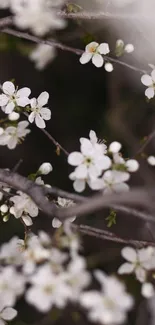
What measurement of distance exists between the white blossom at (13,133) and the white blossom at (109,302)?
1.53ft

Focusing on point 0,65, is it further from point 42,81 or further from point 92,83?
point 92,83

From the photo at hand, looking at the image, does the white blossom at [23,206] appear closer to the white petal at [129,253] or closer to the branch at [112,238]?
the branch at [112,238]

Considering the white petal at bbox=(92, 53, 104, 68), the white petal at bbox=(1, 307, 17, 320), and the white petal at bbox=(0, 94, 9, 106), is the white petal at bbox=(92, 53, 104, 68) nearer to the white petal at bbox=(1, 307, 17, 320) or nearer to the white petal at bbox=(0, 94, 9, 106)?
the white petal at bbox=(0, 94, 9, 106)

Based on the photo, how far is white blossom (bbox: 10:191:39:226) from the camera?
126 centimetres

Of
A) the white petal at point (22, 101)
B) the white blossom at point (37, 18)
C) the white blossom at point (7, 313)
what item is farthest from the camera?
the white petal at point (22, 101)

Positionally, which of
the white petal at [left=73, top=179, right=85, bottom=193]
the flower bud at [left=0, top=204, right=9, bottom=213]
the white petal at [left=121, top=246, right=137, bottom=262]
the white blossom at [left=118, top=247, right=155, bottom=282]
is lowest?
the white blossom at [left=118, top=247, right=155, bottom=282]

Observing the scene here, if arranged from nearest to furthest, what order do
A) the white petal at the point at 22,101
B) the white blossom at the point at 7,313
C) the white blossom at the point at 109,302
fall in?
the white blossom at the point at 109,302
the white blossom at the point at 7,313
the white petal at the point at 22,101

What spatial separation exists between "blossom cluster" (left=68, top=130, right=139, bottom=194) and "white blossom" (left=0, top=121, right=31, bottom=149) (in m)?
0.14

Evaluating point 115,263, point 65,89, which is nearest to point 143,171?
point 115,263

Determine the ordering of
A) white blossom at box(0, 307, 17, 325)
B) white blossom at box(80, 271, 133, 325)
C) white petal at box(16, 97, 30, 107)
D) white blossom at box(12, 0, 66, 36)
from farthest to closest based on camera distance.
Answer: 1. white petal at box(16, 97, 30, 107)
2. white blossom at box(0, 307, 17, 325)
3. white blossom at box(12, 0, 66, 36)
4. white blossom at box(80, 271, 133, 325)

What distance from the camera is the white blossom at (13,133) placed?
1.25 m

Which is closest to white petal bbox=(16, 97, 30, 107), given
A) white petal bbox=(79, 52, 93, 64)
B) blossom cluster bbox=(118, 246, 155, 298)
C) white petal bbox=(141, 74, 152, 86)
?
white petal bbox=(79, 52, 93, 64)

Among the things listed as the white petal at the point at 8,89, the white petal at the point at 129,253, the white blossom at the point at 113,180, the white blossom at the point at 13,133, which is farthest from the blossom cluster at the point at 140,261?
the white petal at the point at 8,89

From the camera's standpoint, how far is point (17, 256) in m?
1.07
